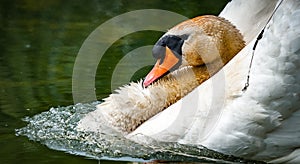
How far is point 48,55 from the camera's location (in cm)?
718

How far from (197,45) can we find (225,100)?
71cm

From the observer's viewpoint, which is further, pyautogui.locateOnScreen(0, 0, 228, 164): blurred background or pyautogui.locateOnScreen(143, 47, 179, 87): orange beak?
pyautogui.locateOnScreen(0, 0, 228, 164): blurred background

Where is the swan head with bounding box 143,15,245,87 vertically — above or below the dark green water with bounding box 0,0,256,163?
below

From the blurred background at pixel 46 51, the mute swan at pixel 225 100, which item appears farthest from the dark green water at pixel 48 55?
the mute swan at pixel 225 100

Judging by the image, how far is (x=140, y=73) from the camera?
636cm

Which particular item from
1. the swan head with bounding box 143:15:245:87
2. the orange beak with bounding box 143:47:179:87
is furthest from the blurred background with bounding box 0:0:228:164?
the swan head with bounding box 143:15:245:87

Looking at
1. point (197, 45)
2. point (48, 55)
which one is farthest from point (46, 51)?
point (197, 45)

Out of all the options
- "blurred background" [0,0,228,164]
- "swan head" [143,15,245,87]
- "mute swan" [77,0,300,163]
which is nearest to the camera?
"mute swan" [77,0,300,163]

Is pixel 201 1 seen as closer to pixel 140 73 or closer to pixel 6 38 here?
pixel 6 38

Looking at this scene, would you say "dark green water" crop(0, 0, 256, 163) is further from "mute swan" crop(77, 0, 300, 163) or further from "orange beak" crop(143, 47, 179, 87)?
"orange beak" crop(143, 47, 179, 87)

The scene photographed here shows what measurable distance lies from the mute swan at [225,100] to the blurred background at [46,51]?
1.63ft

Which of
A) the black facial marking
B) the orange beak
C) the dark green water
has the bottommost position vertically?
the orange beak

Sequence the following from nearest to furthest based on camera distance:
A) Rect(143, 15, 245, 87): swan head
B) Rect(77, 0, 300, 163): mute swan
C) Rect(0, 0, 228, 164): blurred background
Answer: Rect(77, 0, 300, 163): mute swan < Rect(143, 15, 245, 87): swan head < Rect(0, 0, 228, 164): blurred background

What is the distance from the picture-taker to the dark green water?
177 inches
